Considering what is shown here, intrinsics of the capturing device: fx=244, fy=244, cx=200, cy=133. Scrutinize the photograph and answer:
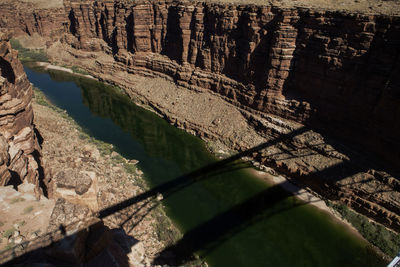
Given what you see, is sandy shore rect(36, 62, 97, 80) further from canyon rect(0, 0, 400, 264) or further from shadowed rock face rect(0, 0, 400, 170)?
canyon rect(0, 0, 400, 264)

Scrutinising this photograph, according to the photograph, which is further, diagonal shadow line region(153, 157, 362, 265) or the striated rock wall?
the striated rock wall

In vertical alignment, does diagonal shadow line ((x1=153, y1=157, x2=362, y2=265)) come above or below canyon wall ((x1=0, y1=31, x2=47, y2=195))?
below

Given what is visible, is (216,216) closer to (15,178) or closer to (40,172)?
(40,172)

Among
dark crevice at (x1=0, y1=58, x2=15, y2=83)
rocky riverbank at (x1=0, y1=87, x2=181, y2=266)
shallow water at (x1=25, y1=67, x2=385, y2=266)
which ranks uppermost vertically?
dark crevice at (x1=0, y1=58, x2=15, y2=83)

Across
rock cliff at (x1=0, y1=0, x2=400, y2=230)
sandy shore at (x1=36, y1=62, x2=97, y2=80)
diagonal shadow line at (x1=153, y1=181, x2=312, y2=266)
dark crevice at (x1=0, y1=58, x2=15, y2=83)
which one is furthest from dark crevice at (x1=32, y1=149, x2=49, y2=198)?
sandy shore at (x1=36, y1=62, x2=97, y2=80)

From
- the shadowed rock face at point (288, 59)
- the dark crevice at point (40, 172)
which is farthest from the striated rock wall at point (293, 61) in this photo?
the dark crevice at point (40, 172)

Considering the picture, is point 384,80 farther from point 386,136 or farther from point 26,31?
point 26,31

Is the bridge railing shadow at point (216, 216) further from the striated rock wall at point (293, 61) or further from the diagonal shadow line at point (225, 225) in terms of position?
the striated rock wall at point (293, 61)

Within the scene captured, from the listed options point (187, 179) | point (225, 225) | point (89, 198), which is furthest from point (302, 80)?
point (89, 198)
